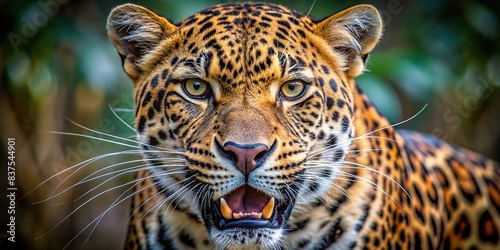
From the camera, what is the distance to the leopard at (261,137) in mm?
3980

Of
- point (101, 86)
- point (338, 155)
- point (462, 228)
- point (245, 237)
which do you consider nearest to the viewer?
point (245, 237)

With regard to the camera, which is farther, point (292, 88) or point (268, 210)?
point (292, 88)

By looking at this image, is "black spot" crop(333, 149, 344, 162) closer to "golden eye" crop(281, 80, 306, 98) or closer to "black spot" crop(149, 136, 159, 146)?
"golden eye" crop(281, 80, 306, 98)

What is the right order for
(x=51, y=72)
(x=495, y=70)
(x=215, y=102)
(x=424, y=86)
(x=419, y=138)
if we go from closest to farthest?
(x=215, y=102) < (x=419, y=138) < (x=51, y=72) < (x=424, y=86) < (x=495, y=70)

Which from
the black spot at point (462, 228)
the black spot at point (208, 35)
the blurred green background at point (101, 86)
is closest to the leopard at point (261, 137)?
the black spot at point (208, 35)

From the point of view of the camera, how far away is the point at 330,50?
448 cm

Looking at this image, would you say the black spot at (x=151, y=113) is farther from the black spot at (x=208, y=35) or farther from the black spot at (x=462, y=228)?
the black spot at (x=462, y=228)

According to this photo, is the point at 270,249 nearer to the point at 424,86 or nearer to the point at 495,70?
the point at 424,86

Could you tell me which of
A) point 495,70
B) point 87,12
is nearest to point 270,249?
point 87,12

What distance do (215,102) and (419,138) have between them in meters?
2.23

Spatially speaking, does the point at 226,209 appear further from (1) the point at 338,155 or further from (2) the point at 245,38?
(2) the point at 245,38

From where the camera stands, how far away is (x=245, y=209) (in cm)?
402

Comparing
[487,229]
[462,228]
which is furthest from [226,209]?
[487,229]

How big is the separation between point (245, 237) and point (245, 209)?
144mm
